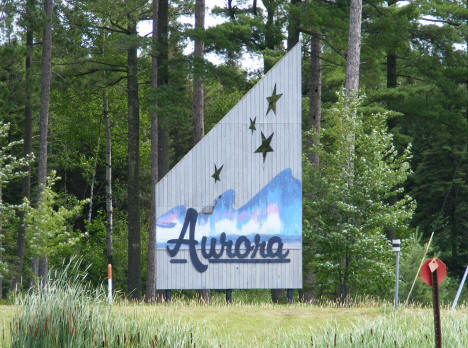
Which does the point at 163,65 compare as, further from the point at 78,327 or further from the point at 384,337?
the point at 384,337

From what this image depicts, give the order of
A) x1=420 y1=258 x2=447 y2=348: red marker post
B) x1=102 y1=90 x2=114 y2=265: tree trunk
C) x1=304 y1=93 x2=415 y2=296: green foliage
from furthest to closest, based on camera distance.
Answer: x1=102 y1=90 x2=114 y2=265: tree trunk < x1=304 y1=93 x2=415 y2=296: green foliage < x1=420 y1=258 x2=447 y2=348: red marker post

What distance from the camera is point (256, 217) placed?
14172mm

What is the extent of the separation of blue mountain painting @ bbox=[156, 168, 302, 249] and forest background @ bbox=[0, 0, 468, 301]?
3.39 ft

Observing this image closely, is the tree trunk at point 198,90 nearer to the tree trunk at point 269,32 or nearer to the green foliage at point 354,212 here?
the tree trunk at point 269,32

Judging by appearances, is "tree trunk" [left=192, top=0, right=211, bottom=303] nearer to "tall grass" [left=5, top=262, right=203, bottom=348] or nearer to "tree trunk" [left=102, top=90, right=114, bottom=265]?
"tree trunk" [left=102, top=90, right=114, bottom=265]

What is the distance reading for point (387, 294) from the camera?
65.8ft

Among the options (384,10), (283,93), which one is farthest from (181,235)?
(384,10)

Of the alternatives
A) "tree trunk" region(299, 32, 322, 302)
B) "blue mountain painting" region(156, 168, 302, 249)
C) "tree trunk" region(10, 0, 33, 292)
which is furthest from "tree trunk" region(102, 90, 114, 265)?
"blue mountain painting" region(156, 168, 302, 249)

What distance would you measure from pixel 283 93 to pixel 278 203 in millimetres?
2364

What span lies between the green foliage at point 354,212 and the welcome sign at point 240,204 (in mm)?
1074

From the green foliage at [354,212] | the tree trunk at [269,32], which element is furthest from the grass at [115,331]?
the tree trunk at [269,32]

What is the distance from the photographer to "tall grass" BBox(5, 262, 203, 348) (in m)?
7.41

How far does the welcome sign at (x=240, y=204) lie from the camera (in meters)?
14.1

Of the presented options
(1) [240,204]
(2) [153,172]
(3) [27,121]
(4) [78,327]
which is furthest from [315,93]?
(4) [78,327]
